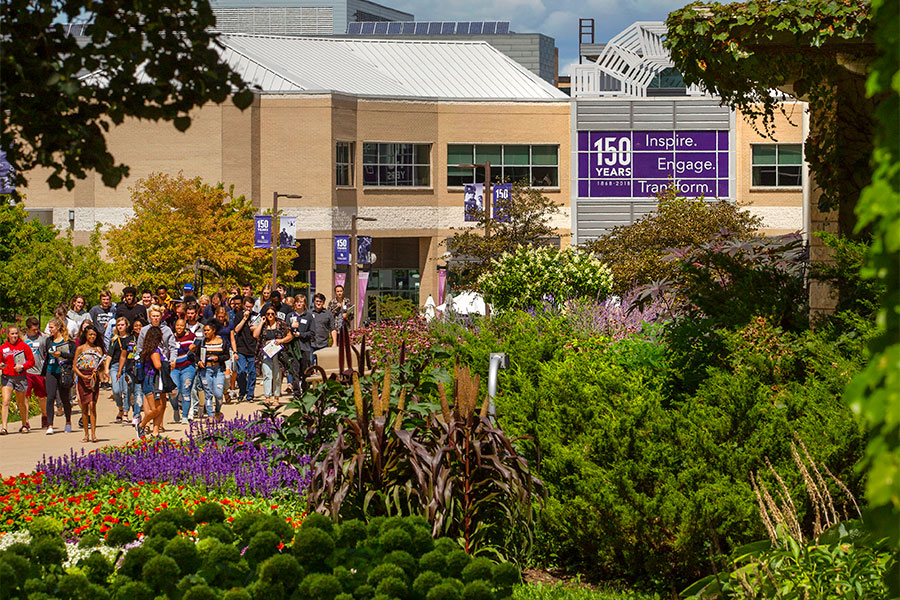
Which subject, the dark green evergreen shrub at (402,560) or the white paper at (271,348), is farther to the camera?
the white paper at (271,348)

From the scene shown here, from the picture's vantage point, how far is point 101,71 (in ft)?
12.7

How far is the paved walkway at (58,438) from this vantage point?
12.5 meters

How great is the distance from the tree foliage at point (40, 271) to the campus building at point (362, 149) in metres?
6.72

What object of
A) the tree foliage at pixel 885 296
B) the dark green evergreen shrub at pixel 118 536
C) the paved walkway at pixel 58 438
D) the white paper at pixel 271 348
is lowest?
the paved walkway at pixel 58 438

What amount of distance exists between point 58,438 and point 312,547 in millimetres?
11266

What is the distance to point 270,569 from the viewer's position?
4004 millimetres

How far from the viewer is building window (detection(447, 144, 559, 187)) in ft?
179

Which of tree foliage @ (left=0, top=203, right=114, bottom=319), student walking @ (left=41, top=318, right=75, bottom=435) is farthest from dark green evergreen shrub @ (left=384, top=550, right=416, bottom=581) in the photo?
tree foliage @ (left=0, top=203, right=114, bottom=319)

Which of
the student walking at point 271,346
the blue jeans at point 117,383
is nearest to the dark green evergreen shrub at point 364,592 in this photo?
the blue jeans at point 117,383

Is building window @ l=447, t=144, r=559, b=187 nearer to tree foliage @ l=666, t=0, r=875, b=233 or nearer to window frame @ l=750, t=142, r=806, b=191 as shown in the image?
window frame @ l=750, t=142, r=806, b=191

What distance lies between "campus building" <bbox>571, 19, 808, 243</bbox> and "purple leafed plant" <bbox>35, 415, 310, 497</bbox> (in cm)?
4371

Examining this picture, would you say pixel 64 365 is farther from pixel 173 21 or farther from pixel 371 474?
pixel 173 21

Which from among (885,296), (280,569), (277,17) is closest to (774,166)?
(280,569)

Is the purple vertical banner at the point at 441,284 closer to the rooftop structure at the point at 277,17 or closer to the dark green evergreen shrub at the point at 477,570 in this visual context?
the dark green evergreen shrub at the point at 477,570
